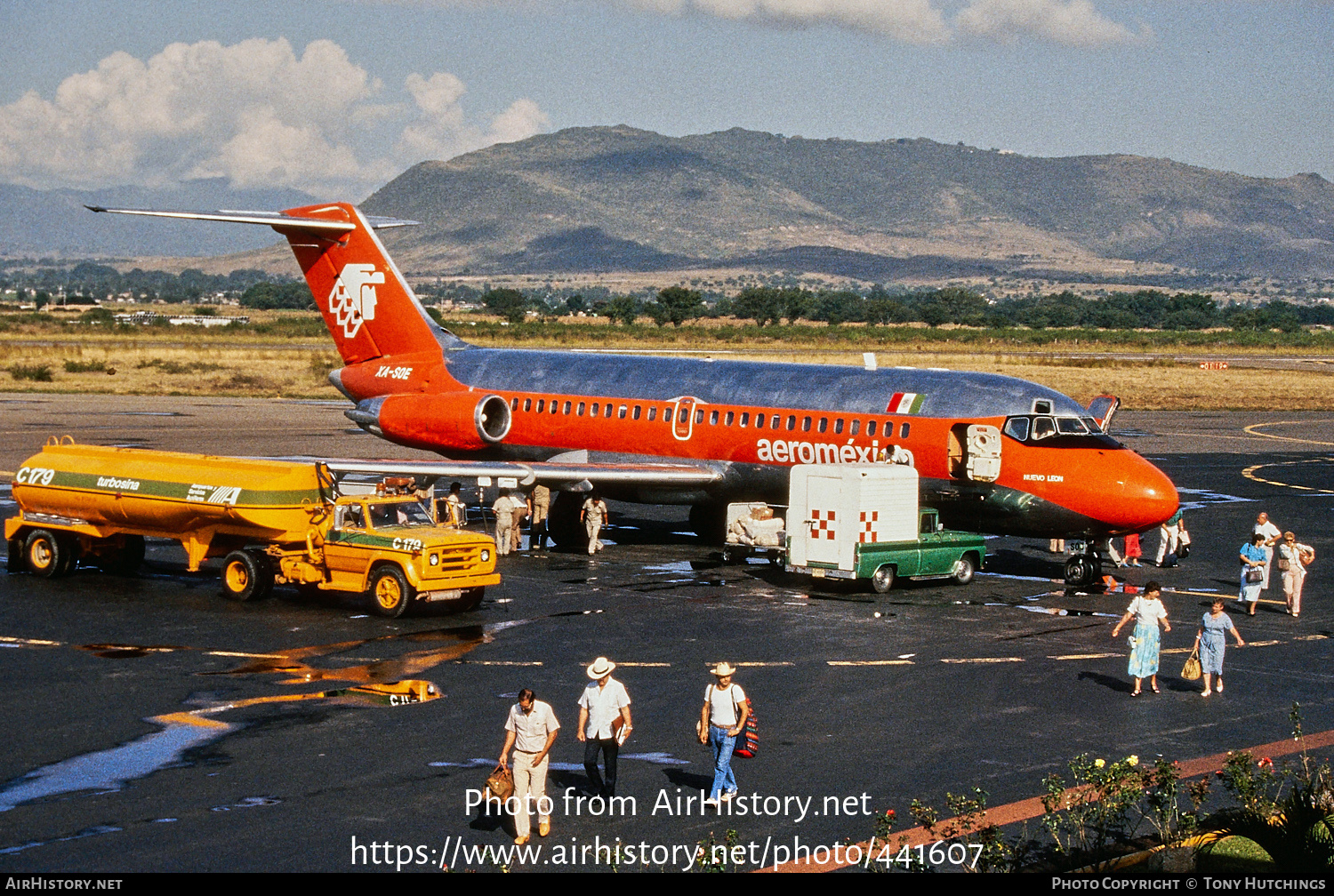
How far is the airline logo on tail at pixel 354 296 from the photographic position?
134 ft

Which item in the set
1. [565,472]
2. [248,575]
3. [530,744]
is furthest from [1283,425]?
[530,744]

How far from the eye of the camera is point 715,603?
2898cm

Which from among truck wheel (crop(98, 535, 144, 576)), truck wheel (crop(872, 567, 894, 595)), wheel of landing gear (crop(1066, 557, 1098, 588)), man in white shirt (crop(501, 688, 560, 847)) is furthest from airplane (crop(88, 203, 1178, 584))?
man in white shirt (crop(501, 688, 560, 847))

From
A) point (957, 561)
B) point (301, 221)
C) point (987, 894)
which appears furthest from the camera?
point (301, 221)

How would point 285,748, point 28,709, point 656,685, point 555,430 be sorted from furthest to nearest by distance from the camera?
point 555,430
point 656,685
point 28,709
point 285,748

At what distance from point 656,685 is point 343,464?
410 inches

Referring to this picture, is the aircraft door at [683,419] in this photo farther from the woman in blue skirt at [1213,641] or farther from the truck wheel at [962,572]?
the woman in blue skirt at [1213,641]

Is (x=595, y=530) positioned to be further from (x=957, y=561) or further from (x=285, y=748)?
(x=285, y=748)

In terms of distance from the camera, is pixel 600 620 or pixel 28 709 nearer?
pixel 28 709

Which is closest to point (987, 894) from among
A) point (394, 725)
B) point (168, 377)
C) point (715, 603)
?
point (394, 725)

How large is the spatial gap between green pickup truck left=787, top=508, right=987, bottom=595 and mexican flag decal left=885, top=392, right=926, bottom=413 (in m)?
2.38

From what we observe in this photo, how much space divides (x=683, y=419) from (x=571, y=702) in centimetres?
1535

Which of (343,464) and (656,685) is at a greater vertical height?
(343,464)

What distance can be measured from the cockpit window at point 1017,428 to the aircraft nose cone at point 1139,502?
2285 mm
